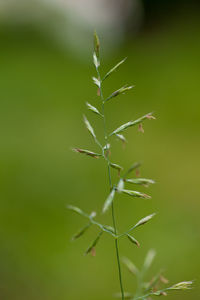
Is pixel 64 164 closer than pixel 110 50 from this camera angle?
Yes

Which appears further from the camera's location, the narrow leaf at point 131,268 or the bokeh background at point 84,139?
the bokeh background at point 84,139

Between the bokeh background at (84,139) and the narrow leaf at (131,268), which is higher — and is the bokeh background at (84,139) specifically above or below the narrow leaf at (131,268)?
below

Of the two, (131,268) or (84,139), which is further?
(84,139)

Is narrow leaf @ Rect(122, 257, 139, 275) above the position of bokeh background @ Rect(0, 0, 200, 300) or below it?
above

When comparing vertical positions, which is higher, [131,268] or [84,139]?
[131,268]

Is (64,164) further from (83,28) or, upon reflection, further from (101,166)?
(83,28)

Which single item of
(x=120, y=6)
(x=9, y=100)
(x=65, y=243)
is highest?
(x=120, y=6)

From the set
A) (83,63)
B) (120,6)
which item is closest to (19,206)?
(83,63)

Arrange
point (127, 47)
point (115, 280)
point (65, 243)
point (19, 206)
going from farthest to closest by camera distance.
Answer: point (127, 47)
point (19, 206)
point (65, 243)
point (115, 280)
